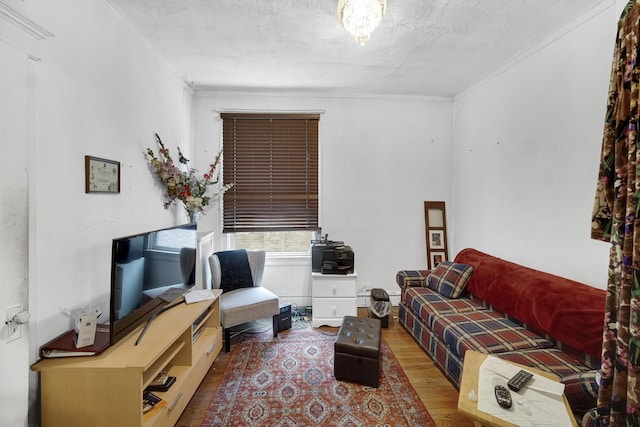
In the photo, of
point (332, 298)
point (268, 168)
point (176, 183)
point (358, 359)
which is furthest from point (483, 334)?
point (176, 183)

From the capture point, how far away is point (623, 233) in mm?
921

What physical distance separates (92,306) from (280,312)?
5.43 ft

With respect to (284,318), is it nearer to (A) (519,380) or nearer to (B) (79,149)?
(A) (519,380)

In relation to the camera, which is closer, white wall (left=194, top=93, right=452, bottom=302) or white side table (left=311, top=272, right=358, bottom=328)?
white side table (left=311, top=272, right=358, bottom=328)

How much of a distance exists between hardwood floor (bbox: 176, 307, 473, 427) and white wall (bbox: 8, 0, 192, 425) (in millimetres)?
896

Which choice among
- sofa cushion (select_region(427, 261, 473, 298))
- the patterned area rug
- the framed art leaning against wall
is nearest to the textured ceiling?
the framed art leaning against wall

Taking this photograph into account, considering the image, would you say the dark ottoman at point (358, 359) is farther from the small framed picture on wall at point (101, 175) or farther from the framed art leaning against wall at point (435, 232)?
the small framed picture on wall at point (101, 175)

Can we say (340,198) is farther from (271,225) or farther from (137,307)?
(137,307)

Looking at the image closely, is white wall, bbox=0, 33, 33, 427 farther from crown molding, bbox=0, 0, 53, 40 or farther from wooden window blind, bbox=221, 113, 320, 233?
wooden window blind, bbox=221, 113, 320, 233

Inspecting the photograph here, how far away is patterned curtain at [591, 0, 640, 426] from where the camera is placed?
A: 0.86 meters

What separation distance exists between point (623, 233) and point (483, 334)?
4.41 feet

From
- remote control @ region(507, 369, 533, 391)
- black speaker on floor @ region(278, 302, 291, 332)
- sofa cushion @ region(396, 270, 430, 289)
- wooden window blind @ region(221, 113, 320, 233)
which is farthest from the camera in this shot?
wooden window blind @ region(221, 113, 320, 233)

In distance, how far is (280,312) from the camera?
290 cm

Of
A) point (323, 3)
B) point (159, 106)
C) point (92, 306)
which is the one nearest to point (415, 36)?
point (323, 3)
